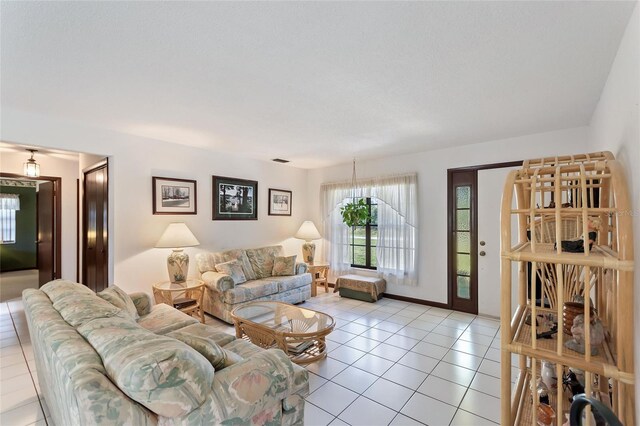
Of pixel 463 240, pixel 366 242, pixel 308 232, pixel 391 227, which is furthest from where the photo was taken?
pixel 308 232

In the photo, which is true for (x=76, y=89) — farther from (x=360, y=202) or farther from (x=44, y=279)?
(x=44, y=279)

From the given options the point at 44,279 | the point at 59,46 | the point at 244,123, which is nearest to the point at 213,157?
the point at 244,123

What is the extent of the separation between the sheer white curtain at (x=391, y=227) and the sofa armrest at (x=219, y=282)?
227 centimetres

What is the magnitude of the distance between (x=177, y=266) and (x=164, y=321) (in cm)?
125

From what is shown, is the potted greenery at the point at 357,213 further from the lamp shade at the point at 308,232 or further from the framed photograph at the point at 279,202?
the framed photograph at the point at 279,202

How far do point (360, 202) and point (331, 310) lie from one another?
1751mm

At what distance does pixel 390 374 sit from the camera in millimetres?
2525

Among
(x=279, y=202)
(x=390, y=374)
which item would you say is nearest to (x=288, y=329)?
(x=390, y=374)

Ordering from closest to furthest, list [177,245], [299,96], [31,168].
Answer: [299,96] → [177,245] → [31,168]

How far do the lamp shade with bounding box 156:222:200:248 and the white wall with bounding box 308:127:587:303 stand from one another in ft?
10.2

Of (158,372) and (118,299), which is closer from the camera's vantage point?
(158,372)

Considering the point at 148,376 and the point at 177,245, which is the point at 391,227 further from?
the point at 148,376

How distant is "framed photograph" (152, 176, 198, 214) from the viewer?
3802 millimetres

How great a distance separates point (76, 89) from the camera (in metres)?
2.33
